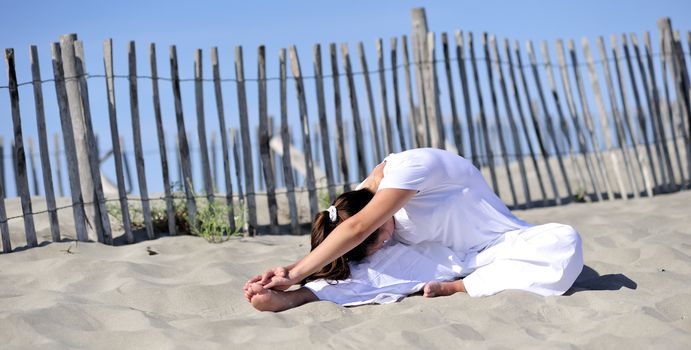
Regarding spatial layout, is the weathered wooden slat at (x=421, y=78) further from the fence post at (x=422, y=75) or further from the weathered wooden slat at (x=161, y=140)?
the weathered wooden slat at (x=161, y=140)

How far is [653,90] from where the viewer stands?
24.1ft

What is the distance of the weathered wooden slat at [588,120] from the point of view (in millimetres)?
7113

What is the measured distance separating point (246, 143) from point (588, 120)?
3.14 m

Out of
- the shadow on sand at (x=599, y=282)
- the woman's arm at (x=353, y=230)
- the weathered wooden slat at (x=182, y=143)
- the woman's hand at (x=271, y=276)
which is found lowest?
the shadow on sand at (x=599, y=282)

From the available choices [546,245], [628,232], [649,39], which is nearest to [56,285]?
[546,245]

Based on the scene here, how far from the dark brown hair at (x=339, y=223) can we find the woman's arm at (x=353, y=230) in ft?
0.55

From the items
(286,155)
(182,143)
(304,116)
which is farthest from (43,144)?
(304,116)

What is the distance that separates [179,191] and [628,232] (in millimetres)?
2878

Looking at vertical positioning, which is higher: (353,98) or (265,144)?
(353,98)

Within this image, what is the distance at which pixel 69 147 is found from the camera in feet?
17.1

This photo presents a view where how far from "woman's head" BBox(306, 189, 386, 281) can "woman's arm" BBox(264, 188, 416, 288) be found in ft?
0.54

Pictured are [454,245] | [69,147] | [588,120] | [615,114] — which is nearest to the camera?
[454,245]

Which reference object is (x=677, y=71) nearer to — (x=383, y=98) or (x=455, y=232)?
(x=383, y=98)

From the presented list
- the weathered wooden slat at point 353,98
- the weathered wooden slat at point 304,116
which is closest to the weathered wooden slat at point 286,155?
the weathered wooden slat at point 304,116
